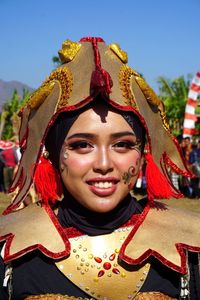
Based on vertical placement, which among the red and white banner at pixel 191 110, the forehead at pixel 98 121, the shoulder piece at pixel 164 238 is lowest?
the shoulder piece at pixel 164 238

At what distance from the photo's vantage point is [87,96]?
1992mm

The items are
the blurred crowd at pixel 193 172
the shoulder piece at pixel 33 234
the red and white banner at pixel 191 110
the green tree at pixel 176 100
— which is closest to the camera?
the shoulder piece at pixel 33 234

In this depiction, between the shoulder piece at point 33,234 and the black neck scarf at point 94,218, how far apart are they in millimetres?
74

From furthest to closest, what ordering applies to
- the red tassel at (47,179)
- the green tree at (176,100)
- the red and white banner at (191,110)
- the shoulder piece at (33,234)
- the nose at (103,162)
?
the green tree at (176,100) → the red and white banner at (191,110) → the red tassel at (47,179) → the shoulder piece at (33,234) → the nose at (103,162)

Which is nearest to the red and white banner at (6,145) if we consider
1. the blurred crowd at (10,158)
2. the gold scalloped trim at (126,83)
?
the blurred crowd at (10,158)

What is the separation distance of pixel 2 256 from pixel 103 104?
72cm

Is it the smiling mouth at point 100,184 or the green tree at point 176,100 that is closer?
the smiling mouth at point 100,184

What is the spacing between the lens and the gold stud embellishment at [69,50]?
2.12m

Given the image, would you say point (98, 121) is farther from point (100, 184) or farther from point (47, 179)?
point (47, 179)

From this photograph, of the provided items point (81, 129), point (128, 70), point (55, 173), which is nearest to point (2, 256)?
point (55, 173)

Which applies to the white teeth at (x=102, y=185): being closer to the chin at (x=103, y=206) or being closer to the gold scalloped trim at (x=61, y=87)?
the chin at (x=103, y=206)

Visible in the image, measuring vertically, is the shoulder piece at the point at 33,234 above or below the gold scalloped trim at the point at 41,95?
below

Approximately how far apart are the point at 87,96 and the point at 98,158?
0.24 m

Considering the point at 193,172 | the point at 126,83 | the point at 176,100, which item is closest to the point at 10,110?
the point at 176,100
